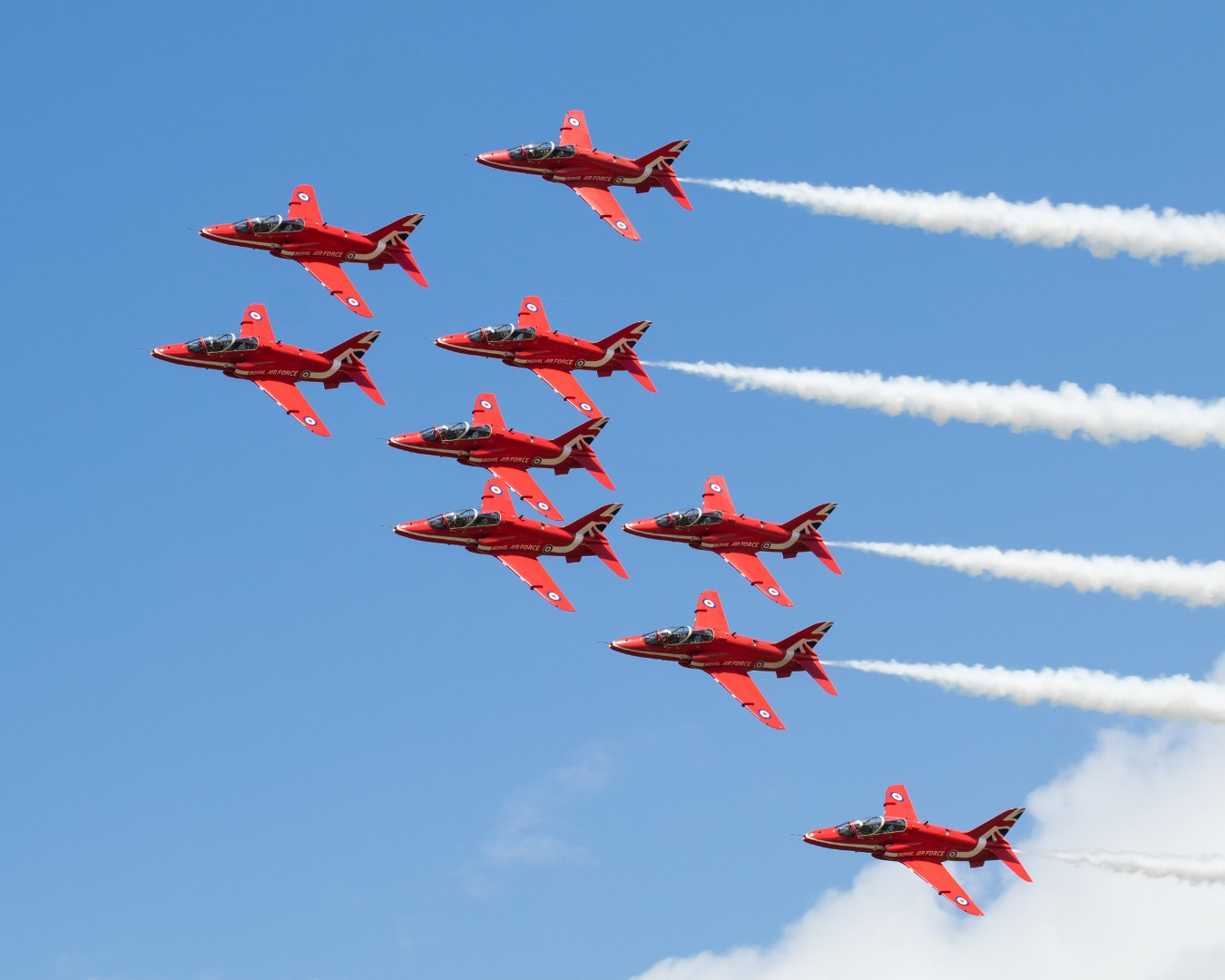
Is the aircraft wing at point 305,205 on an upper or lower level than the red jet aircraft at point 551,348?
→ upper

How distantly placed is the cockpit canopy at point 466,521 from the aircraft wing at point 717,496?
Result: 444 inches

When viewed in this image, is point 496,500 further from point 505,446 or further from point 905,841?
point 905,841

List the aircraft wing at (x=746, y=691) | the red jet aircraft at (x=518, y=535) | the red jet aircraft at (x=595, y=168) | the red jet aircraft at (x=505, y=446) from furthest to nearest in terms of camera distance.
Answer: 1. the red jet aircraft at (x=595, y=168)
2. the red jet aircraft at (x=505, y=446)
3. the red jet aircraft at (x=518, y=535)
4. the aircraft wing at (x=746, y=691)

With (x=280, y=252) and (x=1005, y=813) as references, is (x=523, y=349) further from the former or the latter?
(x=1005, y=813)

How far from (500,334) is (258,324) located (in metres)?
12.1

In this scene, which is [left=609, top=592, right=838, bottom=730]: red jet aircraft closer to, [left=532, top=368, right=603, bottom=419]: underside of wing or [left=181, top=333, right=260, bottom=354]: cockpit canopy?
[left=532, top=368, right=603, bottom=419]: underside of wing

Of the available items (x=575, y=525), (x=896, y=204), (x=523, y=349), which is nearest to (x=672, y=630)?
(x=575, y=525)

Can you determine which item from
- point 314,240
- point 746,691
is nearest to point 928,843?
point 746,691

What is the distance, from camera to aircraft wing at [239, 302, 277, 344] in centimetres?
13000

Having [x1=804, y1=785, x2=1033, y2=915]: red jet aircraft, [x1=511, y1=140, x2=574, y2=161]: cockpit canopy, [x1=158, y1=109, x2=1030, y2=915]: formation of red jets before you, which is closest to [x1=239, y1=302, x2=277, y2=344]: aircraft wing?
[x1=158, y1=109, x2=1030, y2=915]: formation of red jets

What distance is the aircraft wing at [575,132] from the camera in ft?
458

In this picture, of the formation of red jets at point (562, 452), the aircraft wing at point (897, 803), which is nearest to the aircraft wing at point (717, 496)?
the formation of red jets at point (562, 452)

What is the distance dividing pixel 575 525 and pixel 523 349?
11.6 meters

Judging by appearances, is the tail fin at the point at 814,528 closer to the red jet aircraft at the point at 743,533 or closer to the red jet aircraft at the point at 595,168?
the red jet aircraft at the point at 743,533
